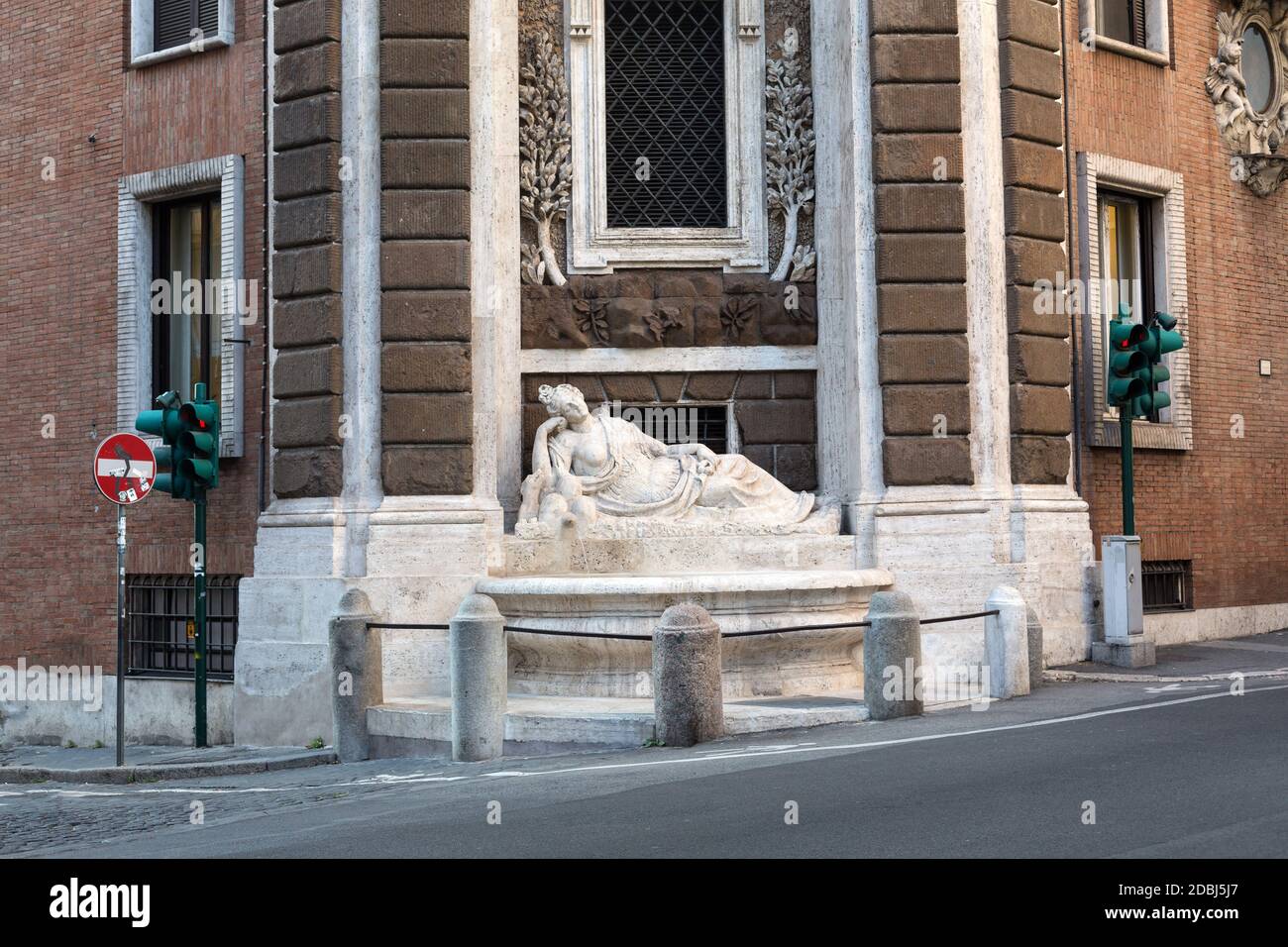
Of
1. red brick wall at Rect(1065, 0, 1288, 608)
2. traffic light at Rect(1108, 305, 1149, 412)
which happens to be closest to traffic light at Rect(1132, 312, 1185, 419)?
traffic light at Rect(1108, 305, 1149, 412)

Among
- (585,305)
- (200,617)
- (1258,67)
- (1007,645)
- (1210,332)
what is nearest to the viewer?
(1007,645)

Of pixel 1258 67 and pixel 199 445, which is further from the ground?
pixel 1258 67

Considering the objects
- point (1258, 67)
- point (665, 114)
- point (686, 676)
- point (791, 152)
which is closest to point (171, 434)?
point (686, 676)

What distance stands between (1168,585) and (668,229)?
312 inches

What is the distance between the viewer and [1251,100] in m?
22.2

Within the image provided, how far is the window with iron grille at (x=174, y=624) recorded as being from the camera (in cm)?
1831

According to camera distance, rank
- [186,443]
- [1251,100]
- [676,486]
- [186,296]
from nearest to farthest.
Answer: [186,443], [676,486], [186,296], [1251,100]

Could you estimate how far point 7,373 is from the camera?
20.6m

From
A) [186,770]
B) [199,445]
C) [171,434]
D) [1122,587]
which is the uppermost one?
[171,434]

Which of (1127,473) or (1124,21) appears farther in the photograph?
(1124,21)

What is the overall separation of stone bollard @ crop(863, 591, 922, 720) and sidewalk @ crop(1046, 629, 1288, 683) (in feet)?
9.69

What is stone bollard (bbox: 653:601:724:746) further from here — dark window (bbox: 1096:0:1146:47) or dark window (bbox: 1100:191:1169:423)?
dark window (bbox: 1096:0:1146:47)

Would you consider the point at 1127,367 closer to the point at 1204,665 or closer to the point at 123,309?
the point at 1204,665

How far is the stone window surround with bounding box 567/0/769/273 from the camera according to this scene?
1766 centimetres
